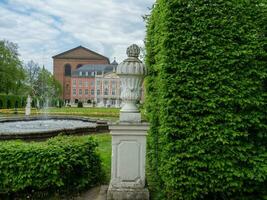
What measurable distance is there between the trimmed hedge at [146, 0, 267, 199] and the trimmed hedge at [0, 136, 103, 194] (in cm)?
150

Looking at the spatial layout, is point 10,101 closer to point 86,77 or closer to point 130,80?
point 130,80

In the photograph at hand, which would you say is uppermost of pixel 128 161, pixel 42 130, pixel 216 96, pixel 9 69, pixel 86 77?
pixel 86 77

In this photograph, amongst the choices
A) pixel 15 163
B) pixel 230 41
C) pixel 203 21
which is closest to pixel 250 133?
pixel 230 41

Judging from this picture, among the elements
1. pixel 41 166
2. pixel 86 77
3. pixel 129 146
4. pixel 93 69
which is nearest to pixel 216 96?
pixel 129 146

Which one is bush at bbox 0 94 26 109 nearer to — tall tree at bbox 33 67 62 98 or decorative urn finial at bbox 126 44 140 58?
tall tree at bbox 33 67 62 98

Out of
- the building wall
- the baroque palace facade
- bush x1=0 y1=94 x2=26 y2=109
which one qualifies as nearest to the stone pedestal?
bush x1=0 y1=94 x2=26 y2=109

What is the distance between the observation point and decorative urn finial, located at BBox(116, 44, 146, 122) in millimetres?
3959

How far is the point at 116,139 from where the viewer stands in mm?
3893

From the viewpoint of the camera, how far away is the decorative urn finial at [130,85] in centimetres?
396

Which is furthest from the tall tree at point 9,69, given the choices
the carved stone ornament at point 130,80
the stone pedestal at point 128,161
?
the stone pedestal at point 128,161

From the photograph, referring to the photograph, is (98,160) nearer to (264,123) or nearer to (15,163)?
(15,163)

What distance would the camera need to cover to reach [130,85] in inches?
158

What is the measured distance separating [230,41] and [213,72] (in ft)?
1.37

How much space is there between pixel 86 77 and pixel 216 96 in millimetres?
75844
